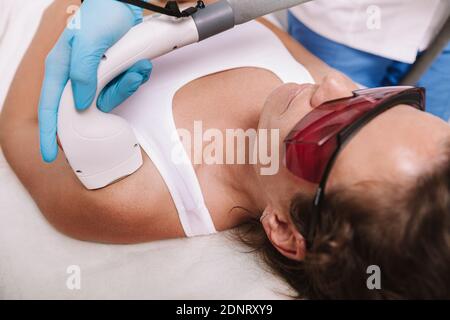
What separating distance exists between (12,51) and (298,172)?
0.76m

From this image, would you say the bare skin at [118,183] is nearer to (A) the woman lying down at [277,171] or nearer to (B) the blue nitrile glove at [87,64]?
(A) the woman lying down at [277,171]

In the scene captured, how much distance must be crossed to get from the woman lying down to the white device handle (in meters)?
0.09

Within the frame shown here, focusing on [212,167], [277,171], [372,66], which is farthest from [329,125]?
[372,66]

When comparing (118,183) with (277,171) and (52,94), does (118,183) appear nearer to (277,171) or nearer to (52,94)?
(52,94)

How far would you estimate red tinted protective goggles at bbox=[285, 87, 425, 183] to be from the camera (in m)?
0.71

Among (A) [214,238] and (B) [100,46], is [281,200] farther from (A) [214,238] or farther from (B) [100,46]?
(B) [100,46]

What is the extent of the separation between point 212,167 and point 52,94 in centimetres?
34

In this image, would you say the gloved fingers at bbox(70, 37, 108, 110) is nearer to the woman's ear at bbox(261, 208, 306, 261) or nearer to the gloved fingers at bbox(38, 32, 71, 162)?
the gloved fingers at bbox(38, 32, 71, 162)

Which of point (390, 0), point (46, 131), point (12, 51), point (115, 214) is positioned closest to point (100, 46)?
point (46, 131)

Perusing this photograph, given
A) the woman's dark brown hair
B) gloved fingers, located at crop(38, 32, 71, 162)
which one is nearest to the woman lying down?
the woman's dark brown hair

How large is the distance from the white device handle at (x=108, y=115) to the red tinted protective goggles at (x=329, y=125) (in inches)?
10.3

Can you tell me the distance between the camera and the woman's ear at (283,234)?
0.82m

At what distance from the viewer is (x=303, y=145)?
0.74m

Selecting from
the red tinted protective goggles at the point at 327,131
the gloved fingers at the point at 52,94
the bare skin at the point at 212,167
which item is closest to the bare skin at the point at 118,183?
→ the bare skin at the point at 212,167
